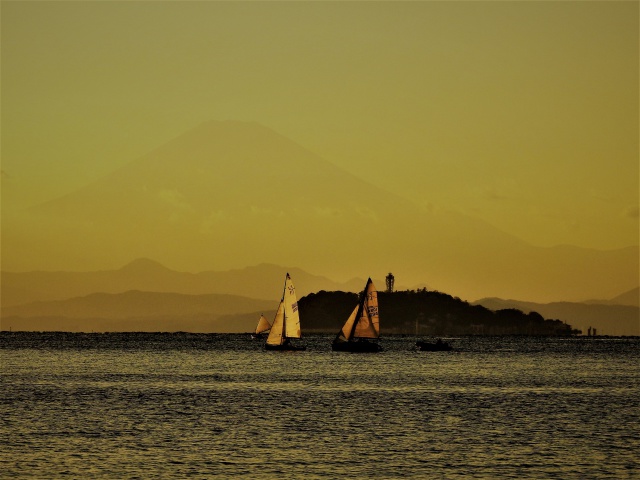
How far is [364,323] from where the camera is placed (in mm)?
187875

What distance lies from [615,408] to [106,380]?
6093 centimetres

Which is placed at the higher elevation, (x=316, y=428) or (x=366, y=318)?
(x=366, y=318)

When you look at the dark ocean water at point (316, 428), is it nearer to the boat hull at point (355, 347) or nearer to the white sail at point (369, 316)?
the white sail at point (369, 316)

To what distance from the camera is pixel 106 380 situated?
125 m

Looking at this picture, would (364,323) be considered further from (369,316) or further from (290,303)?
A: (290,303)

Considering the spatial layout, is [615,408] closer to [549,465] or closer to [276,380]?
[549,465]

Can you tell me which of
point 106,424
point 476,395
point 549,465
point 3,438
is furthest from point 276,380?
point 549,465

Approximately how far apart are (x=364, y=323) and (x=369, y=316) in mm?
3299

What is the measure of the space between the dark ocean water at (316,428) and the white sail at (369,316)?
50983mm

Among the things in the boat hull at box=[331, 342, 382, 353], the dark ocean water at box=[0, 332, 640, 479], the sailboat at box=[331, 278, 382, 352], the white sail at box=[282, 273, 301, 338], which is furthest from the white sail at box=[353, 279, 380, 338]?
the dark ocean water at box=[0, 332, 640, 479]

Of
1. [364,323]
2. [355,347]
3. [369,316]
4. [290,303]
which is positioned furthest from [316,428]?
[355,347]

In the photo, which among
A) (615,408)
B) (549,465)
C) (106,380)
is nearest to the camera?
(549,465)

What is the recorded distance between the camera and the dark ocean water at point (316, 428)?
53844 mm

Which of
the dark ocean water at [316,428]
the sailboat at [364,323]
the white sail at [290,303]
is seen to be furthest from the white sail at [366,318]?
the dark ocean water at [316,428]
